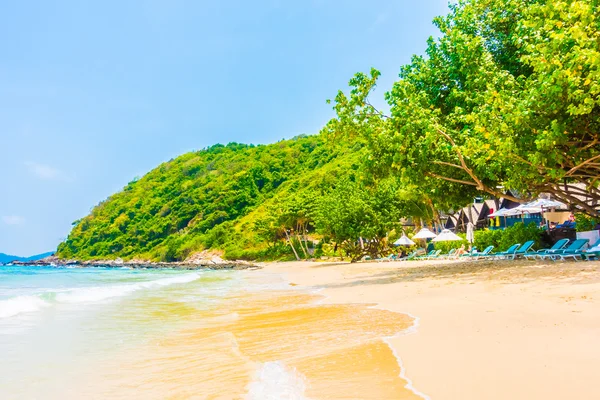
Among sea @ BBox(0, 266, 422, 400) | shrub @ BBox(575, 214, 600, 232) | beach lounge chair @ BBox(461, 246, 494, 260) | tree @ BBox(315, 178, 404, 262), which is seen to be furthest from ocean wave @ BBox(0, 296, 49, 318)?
tree @ BBox(315, 178, 404, 262)

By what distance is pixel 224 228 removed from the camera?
87.1 metres

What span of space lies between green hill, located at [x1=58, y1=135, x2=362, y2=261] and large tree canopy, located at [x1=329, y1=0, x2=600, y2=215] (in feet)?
168

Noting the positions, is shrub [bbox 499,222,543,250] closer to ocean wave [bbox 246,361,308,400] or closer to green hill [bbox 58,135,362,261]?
ocean wave [bbox 246,361,308,400]

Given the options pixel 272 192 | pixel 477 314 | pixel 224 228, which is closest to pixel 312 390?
pixel 477 314

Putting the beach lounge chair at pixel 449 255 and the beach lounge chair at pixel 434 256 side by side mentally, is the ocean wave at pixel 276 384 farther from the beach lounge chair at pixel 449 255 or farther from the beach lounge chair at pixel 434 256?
the beach lounge chair at pixel 434 256

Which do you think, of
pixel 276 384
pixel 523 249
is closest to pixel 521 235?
pixel 523 249

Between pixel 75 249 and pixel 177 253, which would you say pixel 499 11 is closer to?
pixel 177 253

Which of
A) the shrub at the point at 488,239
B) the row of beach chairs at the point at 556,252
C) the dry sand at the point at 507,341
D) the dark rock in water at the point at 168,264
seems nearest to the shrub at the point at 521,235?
the row of beach chairs at the point at 556,252

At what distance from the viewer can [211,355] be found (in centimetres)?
621

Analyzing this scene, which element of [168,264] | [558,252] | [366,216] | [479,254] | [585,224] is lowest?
[479,254]

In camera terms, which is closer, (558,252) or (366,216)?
(558,252)

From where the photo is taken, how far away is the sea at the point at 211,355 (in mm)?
4391

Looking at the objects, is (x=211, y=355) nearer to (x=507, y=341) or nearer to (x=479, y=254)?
(x=507, y=341)

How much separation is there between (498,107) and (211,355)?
1068cm
